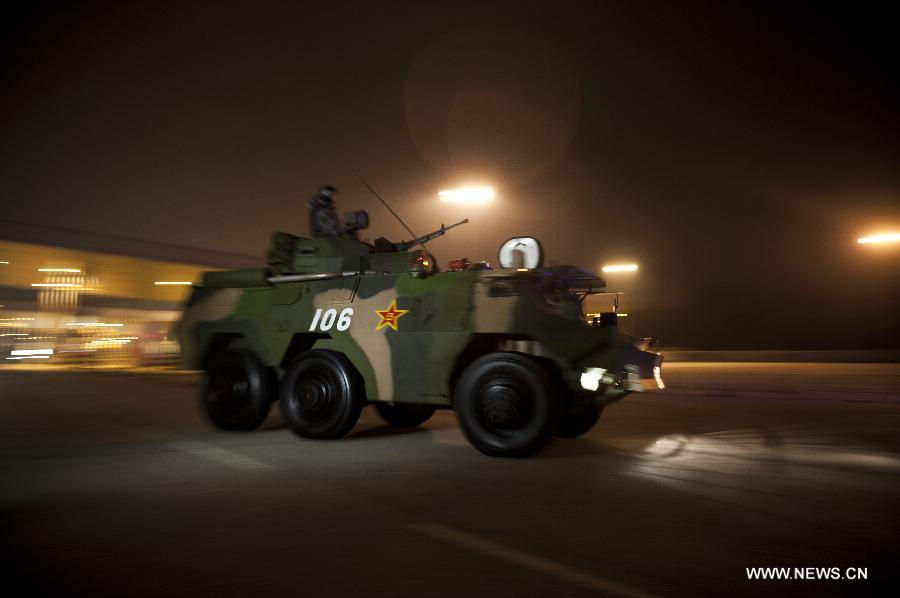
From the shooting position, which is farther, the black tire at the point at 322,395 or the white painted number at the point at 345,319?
the white painted number at the point at 345,319

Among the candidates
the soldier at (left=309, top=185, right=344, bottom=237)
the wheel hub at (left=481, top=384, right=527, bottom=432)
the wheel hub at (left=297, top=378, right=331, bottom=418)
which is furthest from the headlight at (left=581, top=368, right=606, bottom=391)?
the soldier at (left=309, top=185, right=344, bottom=237)

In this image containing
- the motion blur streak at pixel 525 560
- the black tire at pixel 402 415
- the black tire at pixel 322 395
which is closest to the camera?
the motion blur streak at pixel 525 560

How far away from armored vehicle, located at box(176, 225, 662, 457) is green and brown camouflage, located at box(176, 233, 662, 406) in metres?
0.01

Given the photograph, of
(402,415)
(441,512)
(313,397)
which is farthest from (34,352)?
(441,512)

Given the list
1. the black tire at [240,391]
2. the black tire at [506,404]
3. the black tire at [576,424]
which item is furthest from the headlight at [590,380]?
the black tire at [240,391]

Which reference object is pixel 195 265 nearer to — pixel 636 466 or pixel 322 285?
pixel 322 285

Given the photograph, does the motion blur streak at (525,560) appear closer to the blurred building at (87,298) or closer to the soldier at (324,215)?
the soldier at (324,215)

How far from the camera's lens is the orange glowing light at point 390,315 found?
6.87 meters

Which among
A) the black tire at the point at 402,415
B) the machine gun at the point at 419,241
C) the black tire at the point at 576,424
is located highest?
the machine gun at the point at 419,241

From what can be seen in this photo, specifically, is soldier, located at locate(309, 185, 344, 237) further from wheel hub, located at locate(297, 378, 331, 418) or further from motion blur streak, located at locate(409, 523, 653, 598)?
motion blur streak, located at locate(409, 523, 653, 598)

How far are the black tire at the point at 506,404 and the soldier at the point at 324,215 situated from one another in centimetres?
275

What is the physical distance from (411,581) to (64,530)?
7.35 feet

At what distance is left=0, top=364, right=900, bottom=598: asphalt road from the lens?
10.1ft

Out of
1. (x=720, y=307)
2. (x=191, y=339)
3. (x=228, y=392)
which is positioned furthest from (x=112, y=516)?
(x=720, y=307)
